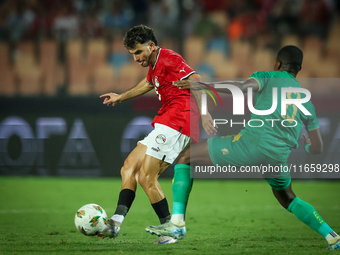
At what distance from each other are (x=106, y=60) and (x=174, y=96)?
276 inches

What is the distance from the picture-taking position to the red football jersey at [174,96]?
4254 millimetres

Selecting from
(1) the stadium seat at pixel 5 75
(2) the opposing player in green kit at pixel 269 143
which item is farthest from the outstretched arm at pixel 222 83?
(1) the stadium seat at pixel 5 75

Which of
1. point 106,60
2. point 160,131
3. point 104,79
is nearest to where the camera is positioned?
point 160,131

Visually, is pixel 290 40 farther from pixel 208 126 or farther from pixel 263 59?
pixel 208 126

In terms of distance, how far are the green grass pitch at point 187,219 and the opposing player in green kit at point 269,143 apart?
0.97 ft

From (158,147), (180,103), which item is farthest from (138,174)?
(180,103)

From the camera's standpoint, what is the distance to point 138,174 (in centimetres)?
428

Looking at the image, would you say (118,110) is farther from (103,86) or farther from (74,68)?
(74,68)

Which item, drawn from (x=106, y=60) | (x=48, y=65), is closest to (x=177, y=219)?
(x=106, y=60)

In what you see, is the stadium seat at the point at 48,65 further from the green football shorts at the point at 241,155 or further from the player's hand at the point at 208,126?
→ the green football shorts at the point at 241,155

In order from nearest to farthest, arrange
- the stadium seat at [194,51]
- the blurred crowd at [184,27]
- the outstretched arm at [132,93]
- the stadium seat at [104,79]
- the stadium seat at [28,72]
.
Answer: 1. the outstretched arm at [132,93]
2. the stadium seat at [104,79]
3. the stadium seat at [28,72]
4. the stadium seat at [194,51]
5. the blurred crowd at [184,27]

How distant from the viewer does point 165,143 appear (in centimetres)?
417

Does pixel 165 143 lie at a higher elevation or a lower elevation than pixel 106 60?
lower

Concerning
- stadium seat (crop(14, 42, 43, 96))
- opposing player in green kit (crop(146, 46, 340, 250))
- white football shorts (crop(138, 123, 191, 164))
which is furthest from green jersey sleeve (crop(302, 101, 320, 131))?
stadium seat (crop(14, 42, 43, 96))
